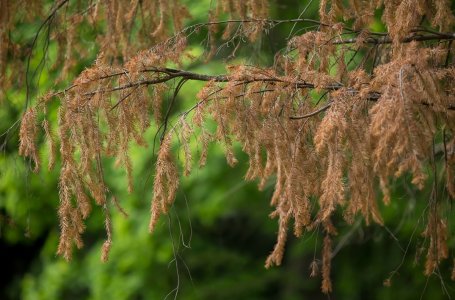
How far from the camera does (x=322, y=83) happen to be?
3408mm

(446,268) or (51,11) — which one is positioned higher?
(51,11)

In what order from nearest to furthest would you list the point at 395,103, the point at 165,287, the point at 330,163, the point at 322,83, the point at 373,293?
1. the point at 395,103
2. the point at 330,163
3. the point at 322,83
4. the point at 165,287
5. the point at 373,293

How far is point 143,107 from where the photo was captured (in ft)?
11.9

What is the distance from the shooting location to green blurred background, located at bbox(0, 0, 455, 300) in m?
8.62

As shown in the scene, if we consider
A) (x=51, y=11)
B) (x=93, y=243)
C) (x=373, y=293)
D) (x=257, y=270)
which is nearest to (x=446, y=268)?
(x=373, y=293)

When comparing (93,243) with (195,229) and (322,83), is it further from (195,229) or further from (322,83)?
(322,83)

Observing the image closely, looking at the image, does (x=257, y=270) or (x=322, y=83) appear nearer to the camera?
(x=322, y=83)

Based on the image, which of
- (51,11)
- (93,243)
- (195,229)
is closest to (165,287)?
(195,229)

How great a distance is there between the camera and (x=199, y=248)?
10.7 metres

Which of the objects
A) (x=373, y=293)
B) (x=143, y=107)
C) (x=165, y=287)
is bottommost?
(x=373, y=293)

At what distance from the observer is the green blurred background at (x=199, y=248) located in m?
8.62

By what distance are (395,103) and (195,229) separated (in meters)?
8.14

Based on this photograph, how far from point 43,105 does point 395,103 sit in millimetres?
1509

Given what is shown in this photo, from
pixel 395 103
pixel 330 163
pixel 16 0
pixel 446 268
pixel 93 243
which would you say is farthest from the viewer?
pixel 93 243
